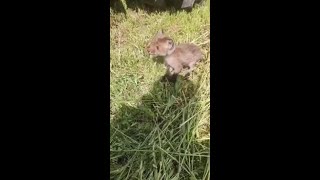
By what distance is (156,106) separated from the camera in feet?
5.36

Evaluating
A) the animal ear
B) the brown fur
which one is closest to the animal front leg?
the brown fur

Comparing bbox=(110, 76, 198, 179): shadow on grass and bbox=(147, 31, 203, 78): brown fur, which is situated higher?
bbox=(147, 31, 203, 78): brown fur

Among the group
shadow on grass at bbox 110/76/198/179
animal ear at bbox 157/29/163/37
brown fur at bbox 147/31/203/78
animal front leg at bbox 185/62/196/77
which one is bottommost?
shadow on grass at bbox 110/76/198/179

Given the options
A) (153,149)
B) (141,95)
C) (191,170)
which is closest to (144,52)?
(141,95)

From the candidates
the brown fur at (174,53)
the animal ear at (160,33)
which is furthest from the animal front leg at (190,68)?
the animal ear at (160,33)

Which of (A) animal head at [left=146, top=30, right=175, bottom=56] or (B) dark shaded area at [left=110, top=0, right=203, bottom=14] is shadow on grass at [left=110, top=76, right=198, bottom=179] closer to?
(A) animal head at [left=146, top=30, right=175, bottom=56]

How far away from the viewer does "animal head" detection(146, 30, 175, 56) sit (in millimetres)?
1649

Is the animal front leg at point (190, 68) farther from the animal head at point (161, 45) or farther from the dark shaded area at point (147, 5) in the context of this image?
the dark shaded area at point (147, 5)

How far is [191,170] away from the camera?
5.27ft

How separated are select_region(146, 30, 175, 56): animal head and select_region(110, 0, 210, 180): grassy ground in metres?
0.03

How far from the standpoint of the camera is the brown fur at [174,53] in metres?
1.64

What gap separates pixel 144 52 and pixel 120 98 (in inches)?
8.4

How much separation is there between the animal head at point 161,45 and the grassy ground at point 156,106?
0.08ft

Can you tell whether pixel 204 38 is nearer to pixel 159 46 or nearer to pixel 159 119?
pixel 159 46
